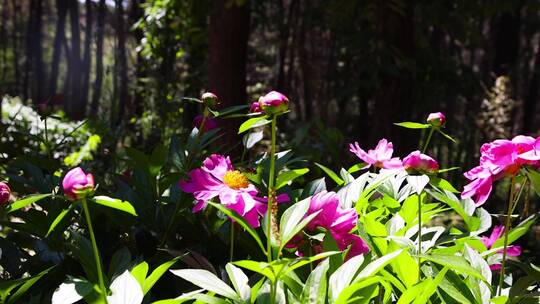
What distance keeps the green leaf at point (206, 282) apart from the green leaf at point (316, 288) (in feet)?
0.33

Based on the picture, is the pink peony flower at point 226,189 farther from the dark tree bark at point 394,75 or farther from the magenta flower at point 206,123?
the dark tree bark at point 394,75

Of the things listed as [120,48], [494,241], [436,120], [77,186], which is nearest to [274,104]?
[77,186]

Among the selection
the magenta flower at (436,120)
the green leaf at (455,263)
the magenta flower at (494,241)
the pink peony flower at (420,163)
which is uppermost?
the magenta flower at (436,120)

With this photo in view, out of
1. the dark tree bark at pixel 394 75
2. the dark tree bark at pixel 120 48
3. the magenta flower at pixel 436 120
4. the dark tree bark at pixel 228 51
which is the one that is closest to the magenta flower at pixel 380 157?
the magenta flower at pixel 436 120

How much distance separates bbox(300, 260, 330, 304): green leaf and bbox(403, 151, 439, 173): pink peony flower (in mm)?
201

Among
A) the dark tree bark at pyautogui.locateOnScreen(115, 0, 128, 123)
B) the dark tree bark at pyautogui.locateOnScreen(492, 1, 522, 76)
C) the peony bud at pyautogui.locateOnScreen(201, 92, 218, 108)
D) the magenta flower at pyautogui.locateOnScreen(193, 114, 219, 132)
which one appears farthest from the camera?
the dark tree bark at pyautogui.locateOnScreen(492, 1, 522, 76)

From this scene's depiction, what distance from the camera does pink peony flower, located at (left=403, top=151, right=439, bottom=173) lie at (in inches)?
38.9

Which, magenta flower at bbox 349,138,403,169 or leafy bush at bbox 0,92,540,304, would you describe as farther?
magenta flower at bbox 349,138,403,169

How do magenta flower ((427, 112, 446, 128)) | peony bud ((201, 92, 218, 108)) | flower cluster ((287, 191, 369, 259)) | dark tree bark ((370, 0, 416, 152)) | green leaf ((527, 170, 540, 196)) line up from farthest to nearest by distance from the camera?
1. dark tree bark ((370, 0, 416, 152))
2. peony bud ((201, 92, 218, 108))
3. magenta flower ((427, 112, 446, 128))
4. flower cluster ((287, 191, 369, 259))
5. green leaf ((527, 170, 540, 196))

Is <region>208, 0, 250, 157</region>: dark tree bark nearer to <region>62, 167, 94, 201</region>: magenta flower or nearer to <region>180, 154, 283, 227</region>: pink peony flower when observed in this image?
<region>180, 154, 283, 227</region>: pink peony flower

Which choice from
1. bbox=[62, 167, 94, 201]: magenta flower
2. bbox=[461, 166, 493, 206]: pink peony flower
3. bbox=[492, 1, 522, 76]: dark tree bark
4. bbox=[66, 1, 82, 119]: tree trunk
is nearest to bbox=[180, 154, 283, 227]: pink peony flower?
bbox=[62, 167, 94, 201]: magenta flower

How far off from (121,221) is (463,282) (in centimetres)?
72

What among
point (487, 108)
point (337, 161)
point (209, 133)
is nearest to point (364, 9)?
point (487, 108)

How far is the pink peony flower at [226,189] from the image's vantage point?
3.38 ft
